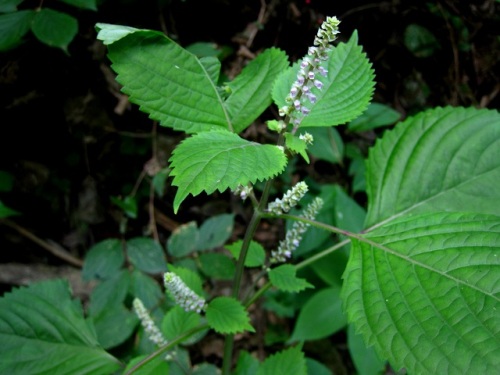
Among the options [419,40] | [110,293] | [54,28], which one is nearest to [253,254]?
[110,293]

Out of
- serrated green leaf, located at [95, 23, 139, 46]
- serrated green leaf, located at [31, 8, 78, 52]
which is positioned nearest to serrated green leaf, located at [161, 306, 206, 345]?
serrated green leaf, located at [95, 23, 139, 46]

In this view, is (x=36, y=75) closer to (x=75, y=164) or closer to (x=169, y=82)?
(x=75, y=164)

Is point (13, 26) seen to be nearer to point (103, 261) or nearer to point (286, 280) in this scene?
point (103, 261)

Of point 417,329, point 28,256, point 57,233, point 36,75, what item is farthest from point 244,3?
point 417,329

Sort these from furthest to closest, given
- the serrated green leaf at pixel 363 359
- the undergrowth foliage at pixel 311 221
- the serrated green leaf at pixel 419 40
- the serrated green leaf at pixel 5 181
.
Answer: the serrated green leaf at pixel 419 40 → the serrated green leaf at pixel 5 181 → the serrated green leaf at pixel 363 359 → the undergrowth foliage at pixel 311 221

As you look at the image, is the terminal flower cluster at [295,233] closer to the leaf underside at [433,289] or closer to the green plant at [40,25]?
the leaf underside at [433,289]

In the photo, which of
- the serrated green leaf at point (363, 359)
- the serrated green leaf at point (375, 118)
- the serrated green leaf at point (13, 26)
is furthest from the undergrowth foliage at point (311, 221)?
the serrated green leaf at point (375, 118)

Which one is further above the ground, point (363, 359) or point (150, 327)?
point (150, 327)
